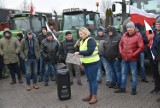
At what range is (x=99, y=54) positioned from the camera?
8969 millimetres

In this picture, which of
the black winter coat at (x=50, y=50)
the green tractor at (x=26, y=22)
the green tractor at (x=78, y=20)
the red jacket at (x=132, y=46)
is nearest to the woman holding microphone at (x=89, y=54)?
the red jacket at (x=132, y=46)

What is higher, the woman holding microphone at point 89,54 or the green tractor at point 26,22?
the green tractor at point 26,22

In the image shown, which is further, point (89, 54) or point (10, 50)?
point (10, 50)

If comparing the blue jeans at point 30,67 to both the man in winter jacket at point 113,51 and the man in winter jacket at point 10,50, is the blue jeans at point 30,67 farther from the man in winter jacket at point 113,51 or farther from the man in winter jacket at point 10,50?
the man in winter jacket at point 113,51

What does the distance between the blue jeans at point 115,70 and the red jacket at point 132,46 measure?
2.24 ft

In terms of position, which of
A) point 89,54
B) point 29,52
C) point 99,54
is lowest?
point 99,54

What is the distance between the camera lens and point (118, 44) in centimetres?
811

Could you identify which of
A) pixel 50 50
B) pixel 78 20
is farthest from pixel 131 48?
pixel 78 20

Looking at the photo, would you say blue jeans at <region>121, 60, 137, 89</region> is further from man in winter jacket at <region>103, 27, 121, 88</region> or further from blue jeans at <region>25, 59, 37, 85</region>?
blue jeans at <region>25, 59, 37, 85</region>

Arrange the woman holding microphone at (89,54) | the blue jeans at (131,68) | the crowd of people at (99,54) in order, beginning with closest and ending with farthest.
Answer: the woman holding microphone at (89,54)
the crowd of people at (99,54)
the blue jeans at (131,68)

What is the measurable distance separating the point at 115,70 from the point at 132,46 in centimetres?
122

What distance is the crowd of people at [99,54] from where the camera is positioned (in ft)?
23.3

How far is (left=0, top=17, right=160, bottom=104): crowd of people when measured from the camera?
7090 mm

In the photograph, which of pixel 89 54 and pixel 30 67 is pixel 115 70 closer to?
pixel 89 54
